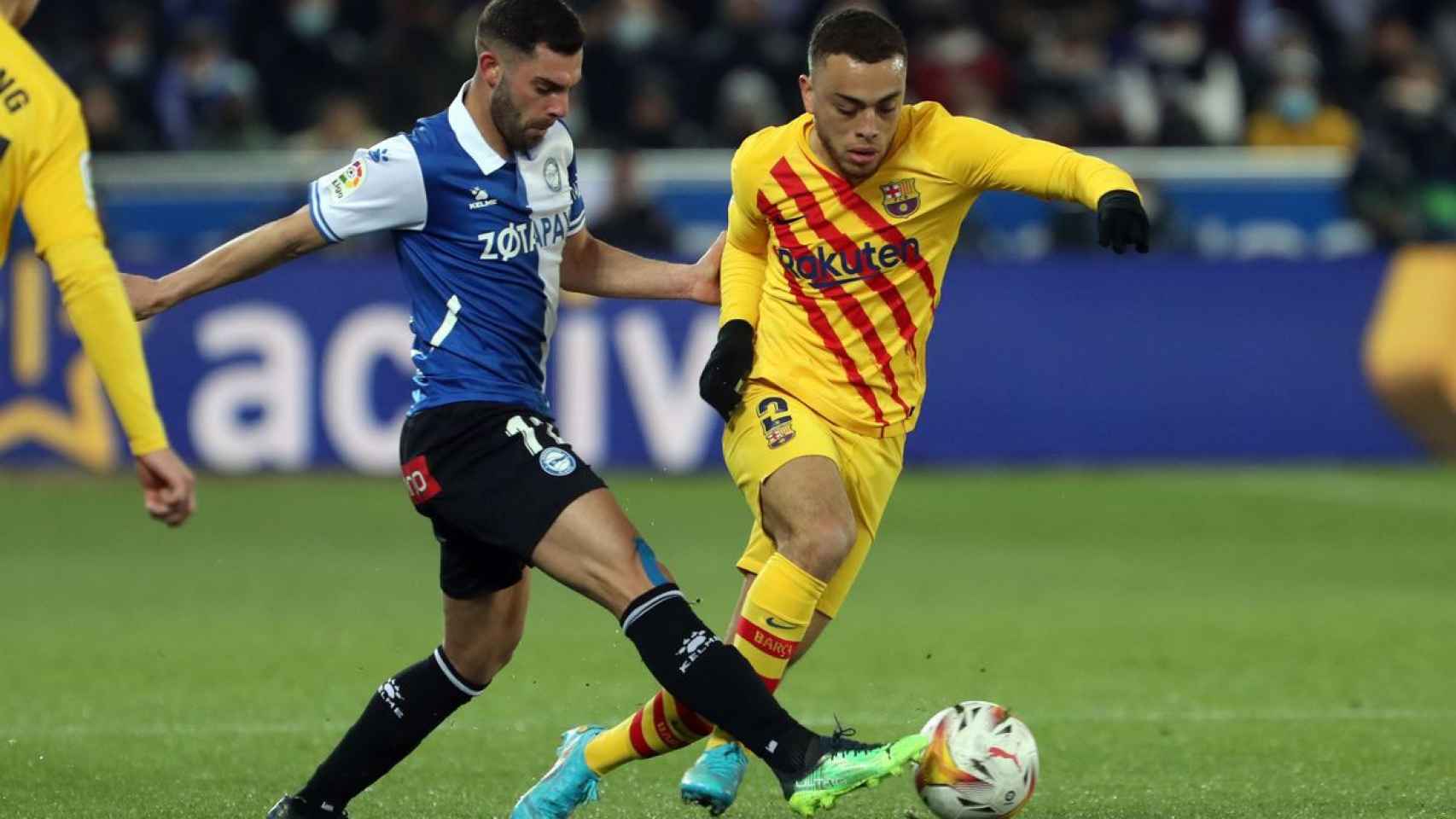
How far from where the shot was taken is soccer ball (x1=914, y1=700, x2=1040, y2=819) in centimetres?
524

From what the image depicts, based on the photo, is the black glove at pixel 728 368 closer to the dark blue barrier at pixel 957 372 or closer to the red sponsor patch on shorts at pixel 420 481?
the red sponsor patch on shorts at pixel 420 481

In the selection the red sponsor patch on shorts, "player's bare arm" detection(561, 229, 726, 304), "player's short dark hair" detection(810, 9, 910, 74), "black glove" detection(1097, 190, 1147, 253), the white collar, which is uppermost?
"player's short dark hair" detection(810, 9, 910, 74)

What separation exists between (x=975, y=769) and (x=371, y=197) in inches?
75.6

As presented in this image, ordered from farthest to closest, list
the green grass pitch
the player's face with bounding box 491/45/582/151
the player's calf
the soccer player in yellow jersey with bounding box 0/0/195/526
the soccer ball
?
the green grass pitch < the player's calf < the player's face with bounding box 491/45/582/151 < the soccer ball < the soccer player in yellow jersey with bounding box 0/0/195/526

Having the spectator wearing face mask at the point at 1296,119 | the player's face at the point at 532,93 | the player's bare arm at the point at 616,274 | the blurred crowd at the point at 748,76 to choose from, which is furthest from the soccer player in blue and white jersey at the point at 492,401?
the spectator wearing face mask at the point at 1296,119

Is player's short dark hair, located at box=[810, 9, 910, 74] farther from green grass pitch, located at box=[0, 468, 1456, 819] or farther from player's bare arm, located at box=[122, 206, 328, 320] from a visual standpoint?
green grass pitch, located at box=[0, 468, 1456, 819]

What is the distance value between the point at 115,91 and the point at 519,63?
11789mm

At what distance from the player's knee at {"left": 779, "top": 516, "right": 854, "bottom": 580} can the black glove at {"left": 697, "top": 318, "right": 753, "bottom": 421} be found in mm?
455

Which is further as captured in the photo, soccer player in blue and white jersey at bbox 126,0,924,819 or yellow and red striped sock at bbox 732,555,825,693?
yellow and red striped sock at bbox 732,555,825,693

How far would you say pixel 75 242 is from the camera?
464 cm

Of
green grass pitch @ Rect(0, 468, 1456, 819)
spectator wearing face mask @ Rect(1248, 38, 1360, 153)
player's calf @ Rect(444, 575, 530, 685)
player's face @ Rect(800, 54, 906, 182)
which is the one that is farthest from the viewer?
spectator wearing face mask @ Rect(1248, 38, 1360, 153)

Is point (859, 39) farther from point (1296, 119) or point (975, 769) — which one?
point (1296, 119)

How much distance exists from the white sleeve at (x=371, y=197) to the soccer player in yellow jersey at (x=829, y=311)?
100 centimetres

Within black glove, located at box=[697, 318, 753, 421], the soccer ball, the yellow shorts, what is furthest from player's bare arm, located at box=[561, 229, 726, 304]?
the soccer ball
